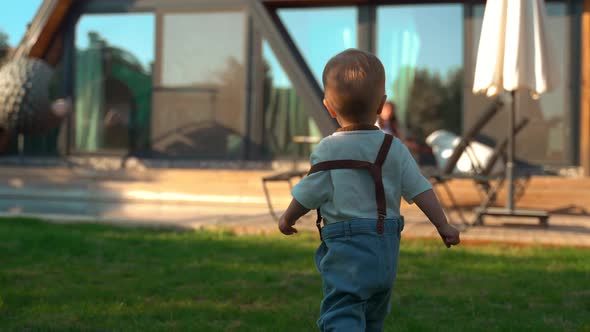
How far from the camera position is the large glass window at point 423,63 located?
955cm

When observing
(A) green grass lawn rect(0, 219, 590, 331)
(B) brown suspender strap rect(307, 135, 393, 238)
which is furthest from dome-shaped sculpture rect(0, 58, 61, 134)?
(B) brown suspender strap rect(307, 135, 393, 238)

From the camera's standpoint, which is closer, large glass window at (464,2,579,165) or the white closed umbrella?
the white closed umbrella

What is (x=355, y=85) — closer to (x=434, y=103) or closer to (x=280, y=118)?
(x=434, y=103)

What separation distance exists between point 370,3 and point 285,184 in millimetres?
3168

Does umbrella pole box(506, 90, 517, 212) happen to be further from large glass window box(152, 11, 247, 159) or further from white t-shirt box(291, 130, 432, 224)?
large glass window box(152, 11, 247, 159)

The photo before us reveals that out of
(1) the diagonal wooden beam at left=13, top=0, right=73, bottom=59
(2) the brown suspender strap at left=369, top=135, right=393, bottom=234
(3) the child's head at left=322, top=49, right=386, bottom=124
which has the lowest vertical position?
(2) the brown suspender strap at left=369, top=135, right=393, bottom=234

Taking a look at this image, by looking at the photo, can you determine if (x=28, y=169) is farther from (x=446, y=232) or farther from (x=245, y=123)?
(x=446, y=232)

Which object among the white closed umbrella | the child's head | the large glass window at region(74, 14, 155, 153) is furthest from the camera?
the large glass window at region(74, 14, 155, 153)

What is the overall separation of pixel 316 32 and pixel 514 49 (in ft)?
16.4

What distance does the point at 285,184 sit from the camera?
332 inches

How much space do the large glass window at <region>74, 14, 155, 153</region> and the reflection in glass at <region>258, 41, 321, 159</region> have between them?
1.88 meters

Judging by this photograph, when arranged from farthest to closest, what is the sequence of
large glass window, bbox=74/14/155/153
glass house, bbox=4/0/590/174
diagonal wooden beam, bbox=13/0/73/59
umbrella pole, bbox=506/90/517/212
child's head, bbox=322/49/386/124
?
large glass window, bbox=74/14/155/153 → diagonal wooden beam, bbox=13/0/73/59 → glass house, bbox=4/0/590/174 → umbrella pole, bbox=506/90/517/212 → child's head, bbox=322/49/386/124

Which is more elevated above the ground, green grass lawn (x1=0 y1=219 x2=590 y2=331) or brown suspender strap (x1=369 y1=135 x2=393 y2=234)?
brown suspender strap (x1=369 y1=135 x2=393 y2=234)

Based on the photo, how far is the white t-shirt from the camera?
2006 mm
